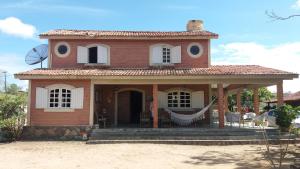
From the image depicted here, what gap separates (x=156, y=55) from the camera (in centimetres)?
1864

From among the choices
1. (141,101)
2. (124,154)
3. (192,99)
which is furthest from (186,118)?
(124,154)

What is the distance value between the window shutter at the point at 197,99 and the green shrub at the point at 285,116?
13.5 ft

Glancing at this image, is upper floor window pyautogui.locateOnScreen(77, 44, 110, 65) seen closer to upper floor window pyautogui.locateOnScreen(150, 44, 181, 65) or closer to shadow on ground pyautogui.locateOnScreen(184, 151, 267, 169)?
upper floor window pyautogui.locateOnScreen(150, 44, 181, 65)

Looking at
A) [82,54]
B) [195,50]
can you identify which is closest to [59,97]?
[82,54]

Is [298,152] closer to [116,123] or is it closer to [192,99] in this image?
[192,99]

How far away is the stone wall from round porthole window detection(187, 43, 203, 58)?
6785 mm

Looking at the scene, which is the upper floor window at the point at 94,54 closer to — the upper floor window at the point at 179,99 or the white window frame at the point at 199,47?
the upper floor window at the point at 179,99

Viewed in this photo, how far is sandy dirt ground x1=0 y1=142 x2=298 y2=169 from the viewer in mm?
9555

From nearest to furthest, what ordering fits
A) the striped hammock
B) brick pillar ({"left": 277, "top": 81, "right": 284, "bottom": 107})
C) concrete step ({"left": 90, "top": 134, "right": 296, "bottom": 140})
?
concrete step ({"left": 90, "top": 134, "right": 296, "bottom": 140})
brick pillar ({"left": 277, "top": 81, "right": 284, "bottom": 107})
the striped hammock

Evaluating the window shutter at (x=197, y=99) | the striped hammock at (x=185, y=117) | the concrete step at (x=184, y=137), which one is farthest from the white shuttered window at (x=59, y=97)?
the window shutter at (x=197, y=99)

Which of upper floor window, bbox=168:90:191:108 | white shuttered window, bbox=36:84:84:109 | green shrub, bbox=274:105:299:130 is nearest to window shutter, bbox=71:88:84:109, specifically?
white shuttered window, bbox=36:84:84:109

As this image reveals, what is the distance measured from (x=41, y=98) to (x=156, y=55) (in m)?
6.31

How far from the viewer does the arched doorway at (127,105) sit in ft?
62.9

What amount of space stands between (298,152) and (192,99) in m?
7.20
